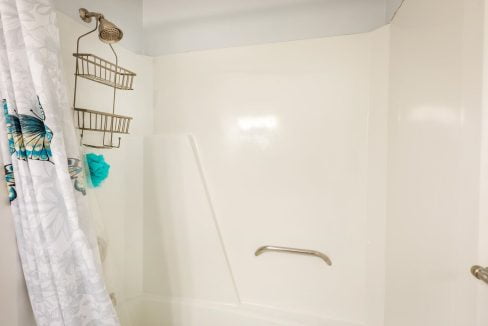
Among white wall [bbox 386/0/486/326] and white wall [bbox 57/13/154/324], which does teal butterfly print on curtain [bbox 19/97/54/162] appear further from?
white wall [bbox 386/0/486/326]

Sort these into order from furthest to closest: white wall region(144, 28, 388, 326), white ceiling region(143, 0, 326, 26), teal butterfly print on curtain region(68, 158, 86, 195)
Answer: white ceiling region(143, 0, 326, 26) < white wall region(144, 28, 388, 326) < teal butterfly print on curtain region(68, 158, 86, 195)

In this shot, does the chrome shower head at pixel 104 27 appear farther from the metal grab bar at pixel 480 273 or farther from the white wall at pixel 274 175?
the metal grab bar at pixel 480 273

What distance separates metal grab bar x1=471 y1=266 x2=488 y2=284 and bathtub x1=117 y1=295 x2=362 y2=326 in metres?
0.99

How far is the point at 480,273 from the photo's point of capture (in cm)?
66

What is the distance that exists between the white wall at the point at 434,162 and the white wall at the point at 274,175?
14cm

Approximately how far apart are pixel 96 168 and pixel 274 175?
0.97m

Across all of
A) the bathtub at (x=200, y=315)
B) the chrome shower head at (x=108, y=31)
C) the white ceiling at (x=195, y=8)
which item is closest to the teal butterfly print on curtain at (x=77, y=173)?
the chrome shower head at (x=108, y=31)

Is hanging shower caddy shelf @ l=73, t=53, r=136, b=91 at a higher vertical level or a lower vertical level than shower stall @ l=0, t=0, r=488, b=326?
higher

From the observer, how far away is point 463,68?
2.53 ft

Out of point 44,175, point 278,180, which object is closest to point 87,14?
point 44,175

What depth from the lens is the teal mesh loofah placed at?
1317 millimetres

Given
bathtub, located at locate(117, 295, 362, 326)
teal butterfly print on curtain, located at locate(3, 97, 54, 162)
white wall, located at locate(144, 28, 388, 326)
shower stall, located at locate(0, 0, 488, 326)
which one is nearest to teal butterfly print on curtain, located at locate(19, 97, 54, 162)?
teal butterfly print on curtain, located at locate(3, 97, 54, 162)

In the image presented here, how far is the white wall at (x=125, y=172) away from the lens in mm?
1457

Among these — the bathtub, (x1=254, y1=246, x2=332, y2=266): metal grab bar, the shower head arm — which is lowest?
the bathtub
